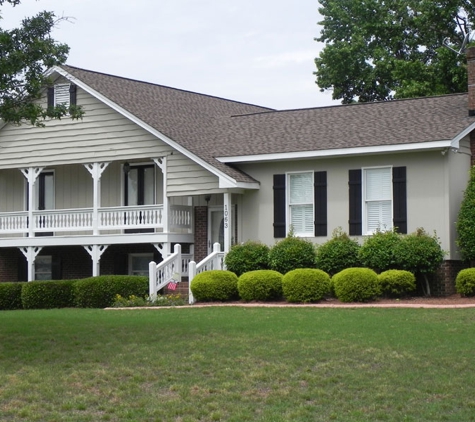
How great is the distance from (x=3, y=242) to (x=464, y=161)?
1552cm

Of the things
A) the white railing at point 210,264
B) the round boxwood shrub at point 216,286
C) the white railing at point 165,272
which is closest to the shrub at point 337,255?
the round boxwood shrub at point 216,286

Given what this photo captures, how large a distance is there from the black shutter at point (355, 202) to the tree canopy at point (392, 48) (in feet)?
39.8

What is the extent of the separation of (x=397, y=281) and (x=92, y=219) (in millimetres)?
11020

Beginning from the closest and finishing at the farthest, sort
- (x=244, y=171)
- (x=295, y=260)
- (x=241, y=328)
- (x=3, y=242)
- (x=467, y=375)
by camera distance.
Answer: (x=467, y=375) → (x=241, y=328) → (x=295, y=260) → (x=244, y=171) → (x=3, y=242)

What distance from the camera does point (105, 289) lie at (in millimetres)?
28250

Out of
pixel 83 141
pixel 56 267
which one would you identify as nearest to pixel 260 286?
pixel 83 141

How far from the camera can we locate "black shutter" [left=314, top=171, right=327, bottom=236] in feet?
94.8

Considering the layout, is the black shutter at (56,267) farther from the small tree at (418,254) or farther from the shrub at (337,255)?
the small tree at (418,254)

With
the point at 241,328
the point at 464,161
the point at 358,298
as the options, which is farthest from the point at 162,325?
the point at 464,161

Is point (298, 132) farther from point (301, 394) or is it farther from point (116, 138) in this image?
point (301, 394)

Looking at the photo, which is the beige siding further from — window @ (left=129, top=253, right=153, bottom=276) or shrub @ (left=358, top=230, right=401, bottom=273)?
window @ (left=129, top=253, right=153, bottom=276)

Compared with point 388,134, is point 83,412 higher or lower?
lower

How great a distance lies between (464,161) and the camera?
27984 millimetres

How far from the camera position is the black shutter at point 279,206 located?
29.6 metres
